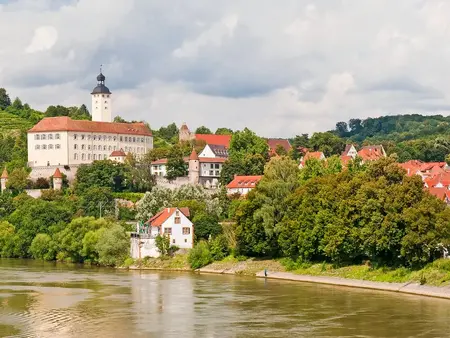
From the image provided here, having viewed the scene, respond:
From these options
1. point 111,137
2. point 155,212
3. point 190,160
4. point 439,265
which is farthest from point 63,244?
point 111,137

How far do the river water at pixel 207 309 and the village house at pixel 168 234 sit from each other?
11.0 meters

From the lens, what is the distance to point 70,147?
11806 cm

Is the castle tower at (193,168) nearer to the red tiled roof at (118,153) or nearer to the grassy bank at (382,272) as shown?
the red tiled roof at (118,153)

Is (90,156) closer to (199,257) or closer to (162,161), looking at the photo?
(162,161)

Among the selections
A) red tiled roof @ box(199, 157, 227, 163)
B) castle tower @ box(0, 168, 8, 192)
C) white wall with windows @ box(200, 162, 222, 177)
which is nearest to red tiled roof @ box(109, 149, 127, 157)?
red tiled roof @ box(199, 157, 227, 163)

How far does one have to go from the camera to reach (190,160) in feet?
348

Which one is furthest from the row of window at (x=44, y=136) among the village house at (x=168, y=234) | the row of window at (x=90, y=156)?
the village house at (x=168, y=234)

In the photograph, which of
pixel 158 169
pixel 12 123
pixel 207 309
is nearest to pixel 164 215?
pixel 207 309

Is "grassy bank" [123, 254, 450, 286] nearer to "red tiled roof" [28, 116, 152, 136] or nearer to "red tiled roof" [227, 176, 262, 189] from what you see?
"red tiled roof" [227, 176, 262, 189]

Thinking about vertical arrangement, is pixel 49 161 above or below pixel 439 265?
above

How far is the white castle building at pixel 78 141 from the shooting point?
118m

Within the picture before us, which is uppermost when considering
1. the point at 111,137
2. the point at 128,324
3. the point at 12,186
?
the point at 111,137

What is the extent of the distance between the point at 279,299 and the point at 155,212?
34783 mm

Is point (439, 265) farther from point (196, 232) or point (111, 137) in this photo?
point (111, 137)
